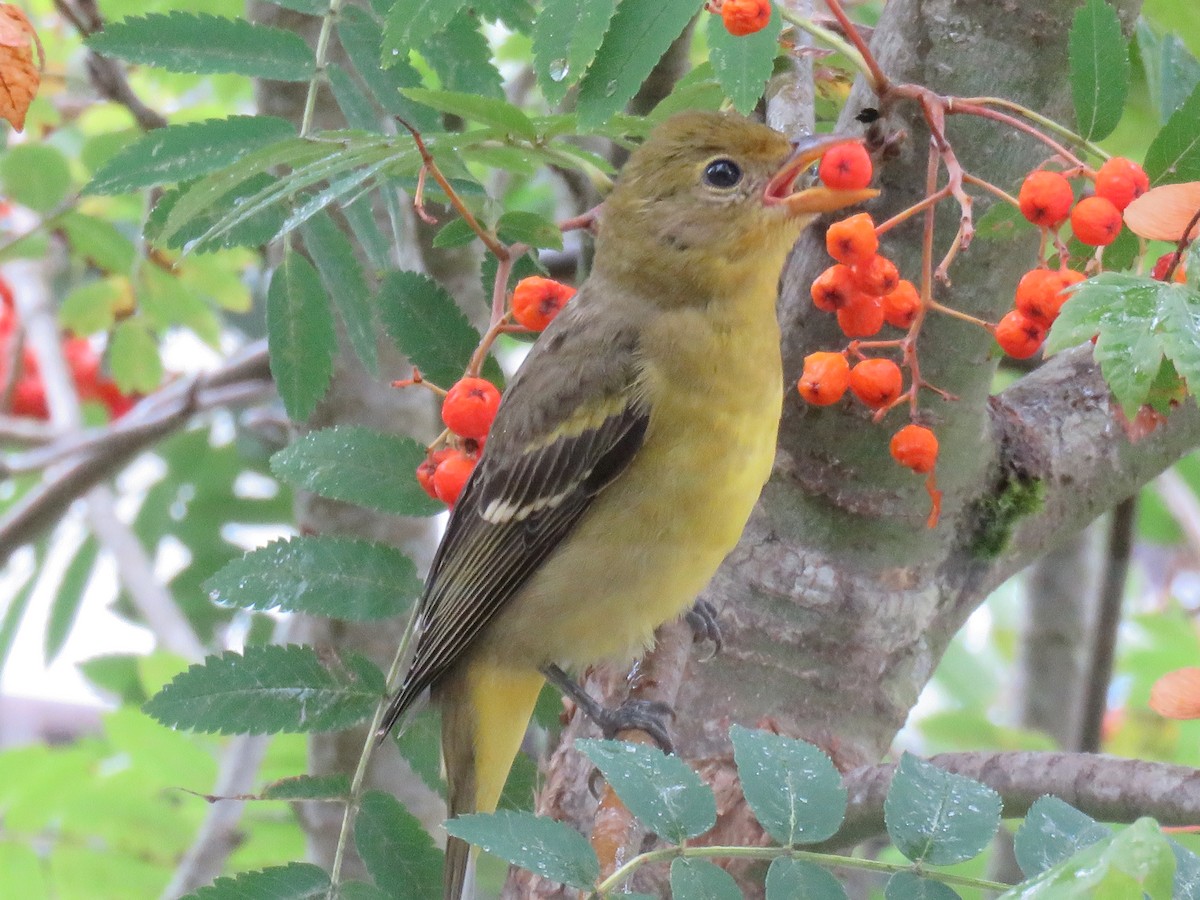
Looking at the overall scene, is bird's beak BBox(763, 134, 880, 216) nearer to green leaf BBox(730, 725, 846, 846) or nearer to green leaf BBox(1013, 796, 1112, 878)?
green leaf BBox(730, 725, 846, 846)

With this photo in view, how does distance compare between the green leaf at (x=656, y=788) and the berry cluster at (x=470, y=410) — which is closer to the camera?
the green leaf at (x=656, y=788)

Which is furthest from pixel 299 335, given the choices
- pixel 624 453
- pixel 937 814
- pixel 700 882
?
pixel 937 814

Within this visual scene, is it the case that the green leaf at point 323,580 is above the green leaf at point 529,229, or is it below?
below

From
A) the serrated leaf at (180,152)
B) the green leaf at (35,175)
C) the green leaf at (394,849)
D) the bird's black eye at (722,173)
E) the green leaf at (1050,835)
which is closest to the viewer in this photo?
the green leaf at (1050,835)

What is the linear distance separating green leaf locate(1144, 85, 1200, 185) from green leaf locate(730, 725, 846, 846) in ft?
3.92

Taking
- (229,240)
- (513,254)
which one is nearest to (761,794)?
(513,254)

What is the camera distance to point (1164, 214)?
1.95 metres

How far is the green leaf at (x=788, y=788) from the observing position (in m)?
1.84

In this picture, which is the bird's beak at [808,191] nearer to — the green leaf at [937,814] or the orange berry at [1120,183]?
the orange berry at [1120,183]

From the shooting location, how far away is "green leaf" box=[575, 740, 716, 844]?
1.82 m

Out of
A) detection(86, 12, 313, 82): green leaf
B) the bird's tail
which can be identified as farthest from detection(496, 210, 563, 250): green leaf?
the bird's tail

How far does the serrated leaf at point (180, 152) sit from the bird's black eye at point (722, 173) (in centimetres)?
88

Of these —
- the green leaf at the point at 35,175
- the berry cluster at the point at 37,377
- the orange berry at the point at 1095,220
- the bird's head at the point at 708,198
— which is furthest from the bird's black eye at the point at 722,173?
the berry cluster at the point at 37,377

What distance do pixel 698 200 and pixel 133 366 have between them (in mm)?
2230
